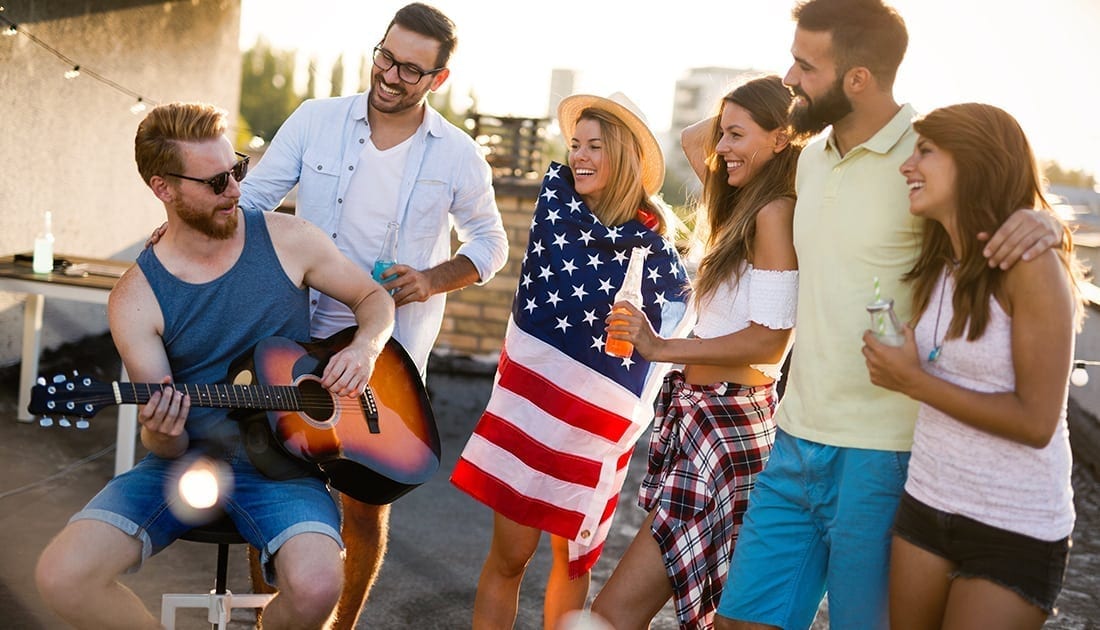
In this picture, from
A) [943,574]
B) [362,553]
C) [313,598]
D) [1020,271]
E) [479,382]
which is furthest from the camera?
[479,382]

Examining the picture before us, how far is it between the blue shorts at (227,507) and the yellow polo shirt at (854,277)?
4.25ft

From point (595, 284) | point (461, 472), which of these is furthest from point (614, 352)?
point (461, 472)

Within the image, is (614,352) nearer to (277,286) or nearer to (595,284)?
(595,284)

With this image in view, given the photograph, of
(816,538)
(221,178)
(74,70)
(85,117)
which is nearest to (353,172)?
(221,178)

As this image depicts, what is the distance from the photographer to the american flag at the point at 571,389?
3387mm

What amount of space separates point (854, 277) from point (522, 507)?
1288 mm

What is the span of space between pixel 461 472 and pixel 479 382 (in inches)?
214

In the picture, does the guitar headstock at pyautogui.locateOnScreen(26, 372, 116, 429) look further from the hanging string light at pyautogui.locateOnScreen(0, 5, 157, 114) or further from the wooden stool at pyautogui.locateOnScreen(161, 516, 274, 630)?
the hanging string light at pyautogui.locateOnScreen(0, 5, 157, 114)

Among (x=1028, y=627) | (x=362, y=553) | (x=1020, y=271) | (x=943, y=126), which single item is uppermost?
(x=943, y=126)

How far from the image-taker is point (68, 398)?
2695mm

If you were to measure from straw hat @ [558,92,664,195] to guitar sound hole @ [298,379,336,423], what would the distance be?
1.17 m

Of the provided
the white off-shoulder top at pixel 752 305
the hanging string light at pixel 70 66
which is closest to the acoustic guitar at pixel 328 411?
the white off-shoulder top at pixel 752 305

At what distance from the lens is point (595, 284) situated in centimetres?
340

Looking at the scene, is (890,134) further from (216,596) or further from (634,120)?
(216,596)
